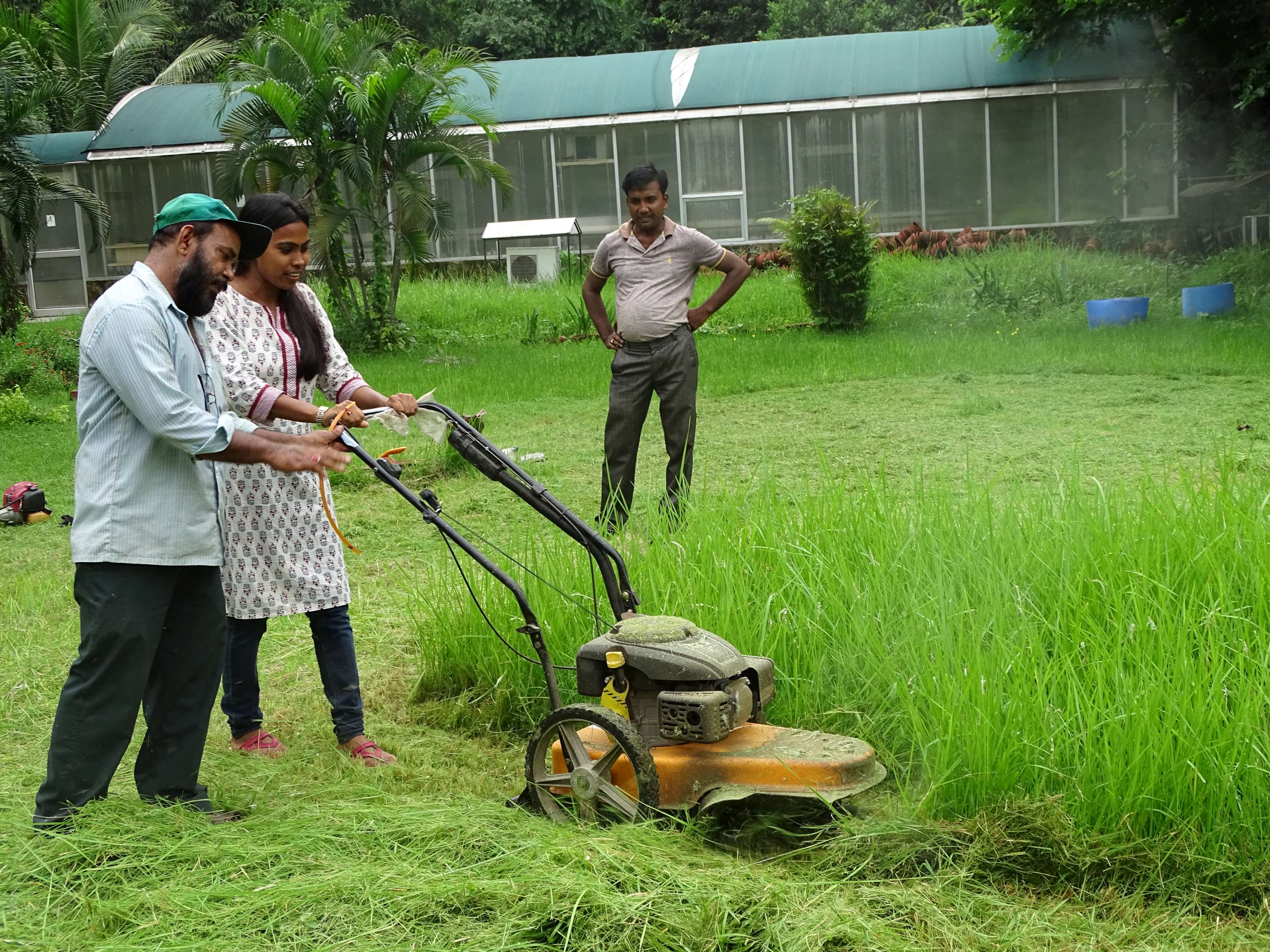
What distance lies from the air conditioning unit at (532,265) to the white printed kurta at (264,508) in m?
18.8

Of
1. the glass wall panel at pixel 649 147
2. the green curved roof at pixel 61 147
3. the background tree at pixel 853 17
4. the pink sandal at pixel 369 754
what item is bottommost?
the pink sandal at pixel 369 754

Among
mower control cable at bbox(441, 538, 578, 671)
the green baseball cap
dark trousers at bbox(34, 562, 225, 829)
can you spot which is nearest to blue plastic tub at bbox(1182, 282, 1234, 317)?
mower control cable at bbox(441, 538, 578, 671)

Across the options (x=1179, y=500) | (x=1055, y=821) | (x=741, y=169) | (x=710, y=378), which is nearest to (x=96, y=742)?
(x=1055, y=821)

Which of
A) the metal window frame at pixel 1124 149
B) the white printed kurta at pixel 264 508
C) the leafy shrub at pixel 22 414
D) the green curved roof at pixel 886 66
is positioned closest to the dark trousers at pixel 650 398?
the white printed kurta at pixel 264 508

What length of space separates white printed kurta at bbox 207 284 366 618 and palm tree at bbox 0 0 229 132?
2454 cm

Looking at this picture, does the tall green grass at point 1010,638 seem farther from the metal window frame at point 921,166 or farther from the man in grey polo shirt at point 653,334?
the metal window frame at point 921,166

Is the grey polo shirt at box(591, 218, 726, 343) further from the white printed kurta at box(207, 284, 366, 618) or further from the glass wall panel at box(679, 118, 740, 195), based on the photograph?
the glass wall panel at box(679, 118, 740, 195)

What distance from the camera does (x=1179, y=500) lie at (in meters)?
5.49

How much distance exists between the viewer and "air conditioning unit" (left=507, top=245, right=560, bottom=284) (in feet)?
75.6

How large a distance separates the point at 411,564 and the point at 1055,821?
4.43 m

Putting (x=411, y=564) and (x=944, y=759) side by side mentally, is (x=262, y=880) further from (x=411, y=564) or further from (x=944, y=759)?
(x=411, y=564)

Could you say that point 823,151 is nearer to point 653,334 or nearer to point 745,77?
point 745,77

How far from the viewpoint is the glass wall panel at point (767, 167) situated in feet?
78.1

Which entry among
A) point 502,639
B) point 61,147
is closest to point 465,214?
point 61,147
